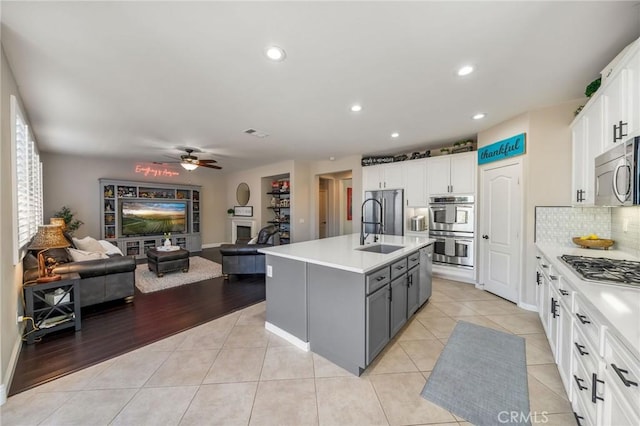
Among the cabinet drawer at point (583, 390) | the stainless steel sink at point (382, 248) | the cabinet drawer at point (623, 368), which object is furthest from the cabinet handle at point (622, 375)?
the stainless steel sink at point (382, 248)

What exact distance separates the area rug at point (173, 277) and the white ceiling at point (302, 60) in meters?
2.66

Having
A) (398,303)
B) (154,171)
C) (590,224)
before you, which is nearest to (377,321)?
(398,303)

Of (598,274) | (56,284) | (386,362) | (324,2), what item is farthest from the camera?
(56,284)

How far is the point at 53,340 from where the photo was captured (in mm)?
2455

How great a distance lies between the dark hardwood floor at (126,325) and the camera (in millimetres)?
2061

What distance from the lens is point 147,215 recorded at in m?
6.75


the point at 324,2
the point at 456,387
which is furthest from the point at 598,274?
the point at 324,2

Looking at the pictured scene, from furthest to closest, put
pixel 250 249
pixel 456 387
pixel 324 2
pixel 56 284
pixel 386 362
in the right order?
pixel 250 249
pixel 56 284
pixel 386 362
pixel 456 387
pixel 324 2

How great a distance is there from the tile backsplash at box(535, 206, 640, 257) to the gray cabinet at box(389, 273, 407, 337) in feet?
6.89

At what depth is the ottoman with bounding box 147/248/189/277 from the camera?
14.9 feet

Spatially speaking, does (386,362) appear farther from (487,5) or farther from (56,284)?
(56,284)

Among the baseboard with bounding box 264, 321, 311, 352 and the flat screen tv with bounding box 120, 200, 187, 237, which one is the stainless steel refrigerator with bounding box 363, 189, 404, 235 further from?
the flat screen tv with bounding box 120, 200, 187, 237

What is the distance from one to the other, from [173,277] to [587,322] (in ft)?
17.9

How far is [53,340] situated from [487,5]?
4783 millimetres
